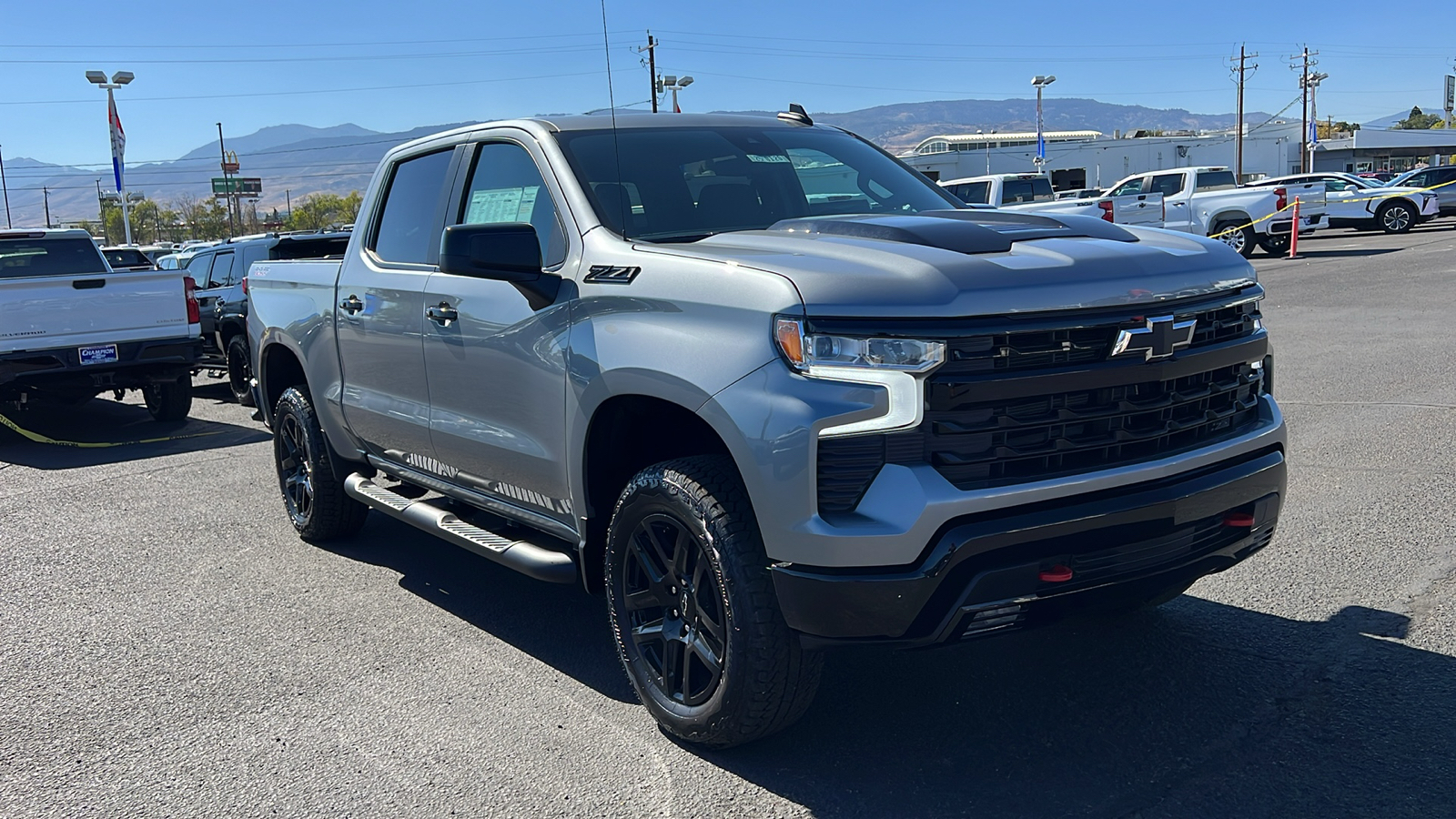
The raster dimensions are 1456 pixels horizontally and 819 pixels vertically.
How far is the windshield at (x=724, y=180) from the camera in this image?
4.20 m

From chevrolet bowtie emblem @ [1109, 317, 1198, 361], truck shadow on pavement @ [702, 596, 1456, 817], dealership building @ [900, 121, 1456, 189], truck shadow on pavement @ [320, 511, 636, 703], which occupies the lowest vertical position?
truck shadow on pavement @ [320, 511, 636, 703]

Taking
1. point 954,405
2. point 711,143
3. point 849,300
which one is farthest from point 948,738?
point 711,143

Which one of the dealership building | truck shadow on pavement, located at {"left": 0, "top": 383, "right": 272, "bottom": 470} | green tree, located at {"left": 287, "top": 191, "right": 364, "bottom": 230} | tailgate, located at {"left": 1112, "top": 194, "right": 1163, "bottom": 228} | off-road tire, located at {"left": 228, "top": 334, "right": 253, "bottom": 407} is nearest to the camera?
truck shadow on pavement, located at {"left": 0, "top": 383, "right": 272, "bottom": 470}

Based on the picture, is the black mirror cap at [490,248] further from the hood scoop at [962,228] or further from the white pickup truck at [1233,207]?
the white pickup truck at [1233,207]

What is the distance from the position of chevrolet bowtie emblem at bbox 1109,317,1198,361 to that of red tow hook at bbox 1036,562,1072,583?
0.59m

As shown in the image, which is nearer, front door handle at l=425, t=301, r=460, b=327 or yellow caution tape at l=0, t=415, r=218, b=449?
front door handle at l=425, t=301, r=460, b=327

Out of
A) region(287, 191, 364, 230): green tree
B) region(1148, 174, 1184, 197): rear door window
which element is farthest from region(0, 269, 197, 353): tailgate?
region(287, 191, 364, 230): green tree

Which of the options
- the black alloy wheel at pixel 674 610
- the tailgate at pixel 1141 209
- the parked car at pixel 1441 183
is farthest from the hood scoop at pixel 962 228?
the parked car at pixel 1441 183

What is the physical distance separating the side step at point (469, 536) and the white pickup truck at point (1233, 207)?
21931mm

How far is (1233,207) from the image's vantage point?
24719 millimetres

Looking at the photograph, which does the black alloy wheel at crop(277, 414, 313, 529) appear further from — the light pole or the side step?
the light pole

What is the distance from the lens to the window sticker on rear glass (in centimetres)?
445

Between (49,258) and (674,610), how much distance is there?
443 inches

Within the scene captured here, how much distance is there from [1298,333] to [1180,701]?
31.8 feet
